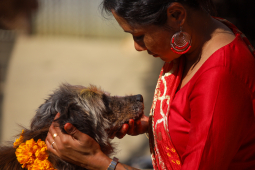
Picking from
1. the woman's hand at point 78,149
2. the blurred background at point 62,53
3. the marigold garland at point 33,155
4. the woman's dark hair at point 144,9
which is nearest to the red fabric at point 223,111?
the woman's dark hair at point 144,9

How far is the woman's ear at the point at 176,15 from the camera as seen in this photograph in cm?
143

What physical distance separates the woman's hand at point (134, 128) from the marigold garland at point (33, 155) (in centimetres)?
60

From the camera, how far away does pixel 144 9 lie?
1444 mm

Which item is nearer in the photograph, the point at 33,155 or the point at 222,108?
the point at 222,108

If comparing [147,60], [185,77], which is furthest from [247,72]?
[147,60]

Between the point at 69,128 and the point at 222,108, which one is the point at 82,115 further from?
the point at 222,108

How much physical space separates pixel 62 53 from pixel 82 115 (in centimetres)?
308

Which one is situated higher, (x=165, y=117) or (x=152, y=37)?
(x=152, y=37)

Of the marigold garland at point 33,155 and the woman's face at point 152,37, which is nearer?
the woman's face at point 152,37

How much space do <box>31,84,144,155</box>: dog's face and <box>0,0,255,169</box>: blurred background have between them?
2.39 m

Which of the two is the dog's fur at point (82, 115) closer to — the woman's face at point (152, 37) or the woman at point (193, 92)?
the woman at point (193, 92)

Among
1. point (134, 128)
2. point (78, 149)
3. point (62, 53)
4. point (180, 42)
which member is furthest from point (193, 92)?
point (62, 53)

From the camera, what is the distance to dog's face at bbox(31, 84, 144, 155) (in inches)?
75.7

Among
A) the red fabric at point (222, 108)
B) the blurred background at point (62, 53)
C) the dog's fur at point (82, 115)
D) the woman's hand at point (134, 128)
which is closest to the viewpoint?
the red fabric at point (222, 108)
